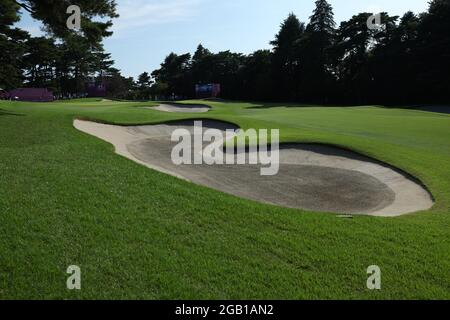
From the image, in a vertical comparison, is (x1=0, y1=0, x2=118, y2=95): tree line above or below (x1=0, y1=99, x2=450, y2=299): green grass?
above

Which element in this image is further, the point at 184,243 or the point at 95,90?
the point at 95,90

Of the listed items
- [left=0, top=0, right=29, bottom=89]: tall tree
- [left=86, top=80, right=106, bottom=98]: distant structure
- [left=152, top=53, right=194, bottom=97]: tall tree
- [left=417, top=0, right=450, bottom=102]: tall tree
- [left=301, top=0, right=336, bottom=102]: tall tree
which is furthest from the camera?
[left=86, top=80, right=106, bottom=98]: distant structure

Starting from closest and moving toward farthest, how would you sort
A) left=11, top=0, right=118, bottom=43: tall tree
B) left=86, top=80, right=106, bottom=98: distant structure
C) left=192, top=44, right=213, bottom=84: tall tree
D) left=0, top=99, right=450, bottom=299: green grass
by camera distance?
1. left=0, top=99, right=450, bottom=299: green grass
2. left=11, top=0, right=118, bottom=43: tall tree
3. left=192, top=44, right=213, bottom=84: tall tree
4. left=86, top=80, right=106, bottom=98: distant structure

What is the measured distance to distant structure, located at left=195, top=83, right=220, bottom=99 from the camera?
278 ft

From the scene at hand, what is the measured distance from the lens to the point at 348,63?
69625 mm

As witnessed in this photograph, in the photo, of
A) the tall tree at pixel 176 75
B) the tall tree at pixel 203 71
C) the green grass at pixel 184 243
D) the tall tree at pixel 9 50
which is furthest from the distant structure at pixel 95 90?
the green grass at pixel 184 243

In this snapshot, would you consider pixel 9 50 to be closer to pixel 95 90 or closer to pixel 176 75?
pixel 95 90

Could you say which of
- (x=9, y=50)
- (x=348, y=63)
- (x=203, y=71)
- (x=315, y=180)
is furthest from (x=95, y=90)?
(x=315, y=180)

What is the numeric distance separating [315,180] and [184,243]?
6.53 meters

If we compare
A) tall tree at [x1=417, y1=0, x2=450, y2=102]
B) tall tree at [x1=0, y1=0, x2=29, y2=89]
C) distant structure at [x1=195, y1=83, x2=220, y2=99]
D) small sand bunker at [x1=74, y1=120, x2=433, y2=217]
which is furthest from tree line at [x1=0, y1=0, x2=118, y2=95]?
tall tree at [x1=417, y1=0, x2=450, y2=102]

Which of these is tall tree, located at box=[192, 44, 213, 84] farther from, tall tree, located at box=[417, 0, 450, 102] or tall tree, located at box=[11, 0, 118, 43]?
tall tree, located at box=[11, 0, 118, 43]

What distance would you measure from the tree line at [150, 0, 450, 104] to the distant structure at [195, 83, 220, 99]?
2.03 m
